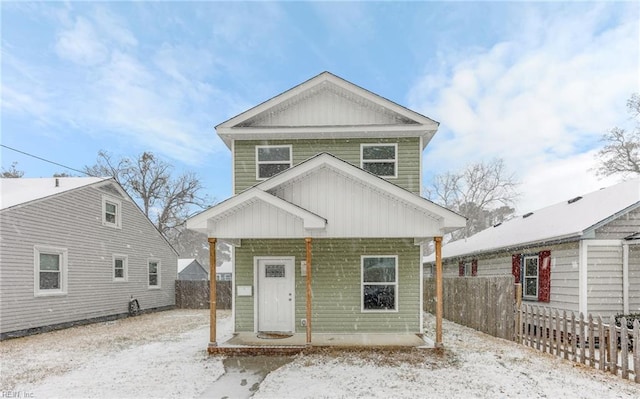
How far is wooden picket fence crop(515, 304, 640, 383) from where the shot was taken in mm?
6527

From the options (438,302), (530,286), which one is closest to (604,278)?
(530,286)

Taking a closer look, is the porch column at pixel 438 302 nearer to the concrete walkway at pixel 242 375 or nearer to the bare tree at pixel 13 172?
the concrete walkway at pixel 242 375

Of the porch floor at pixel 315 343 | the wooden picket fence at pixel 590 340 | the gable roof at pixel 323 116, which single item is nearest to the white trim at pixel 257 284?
the porch floor at pixel 315 343

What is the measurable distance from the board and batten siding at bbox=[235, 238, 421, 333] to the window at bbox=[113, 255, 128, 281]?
8.81 m

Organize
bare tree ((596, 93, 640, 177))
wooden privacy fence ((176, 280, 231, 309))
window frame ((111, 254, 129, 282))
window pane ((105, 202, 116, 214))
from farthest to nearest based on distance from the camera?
1. bare tree ((596, 93, 640, 177))
2. wooden privacy fence ((176, 280, 231, 309))
3. window frame ((111, 254, 129, 282))
4. window pane ((105, 202, 116, 214))

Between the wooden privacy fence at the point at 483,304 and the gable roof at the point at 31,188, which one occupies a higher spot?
the gable roof at the point at 31,188

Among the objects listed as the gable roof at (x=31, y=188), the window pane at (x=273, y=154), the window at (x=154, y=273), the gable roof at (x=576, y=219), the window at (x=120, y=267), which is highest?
the window pane at (x=273, y=154)

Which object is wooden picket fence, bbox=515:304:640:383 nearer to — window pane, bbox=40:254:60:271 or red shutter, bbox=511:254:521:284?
red shutter, bbox=511:254:521:284

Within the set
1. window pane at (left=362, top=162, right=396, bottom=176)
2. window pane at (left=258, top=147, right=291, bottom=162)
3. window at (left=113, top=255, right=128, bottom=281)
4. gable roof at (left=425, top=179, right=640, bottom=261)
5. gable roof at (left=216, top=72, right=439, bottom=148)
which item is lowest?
window at (left=113, top=255, right=128, bottom=281)

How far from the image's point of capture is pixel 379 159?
10.9 metres

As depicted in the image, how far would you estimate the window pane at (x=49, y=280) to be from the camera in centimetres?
1253

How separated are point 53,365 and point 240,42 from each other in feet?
52.9

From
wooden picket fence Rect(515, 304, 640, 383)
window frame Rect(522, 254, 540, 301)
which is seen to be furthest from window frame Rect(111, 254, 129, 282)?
window frame Rect(522, 254, 540, 301)

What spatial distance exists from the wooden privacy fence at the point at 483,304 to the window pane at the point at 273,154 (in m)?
6.77
